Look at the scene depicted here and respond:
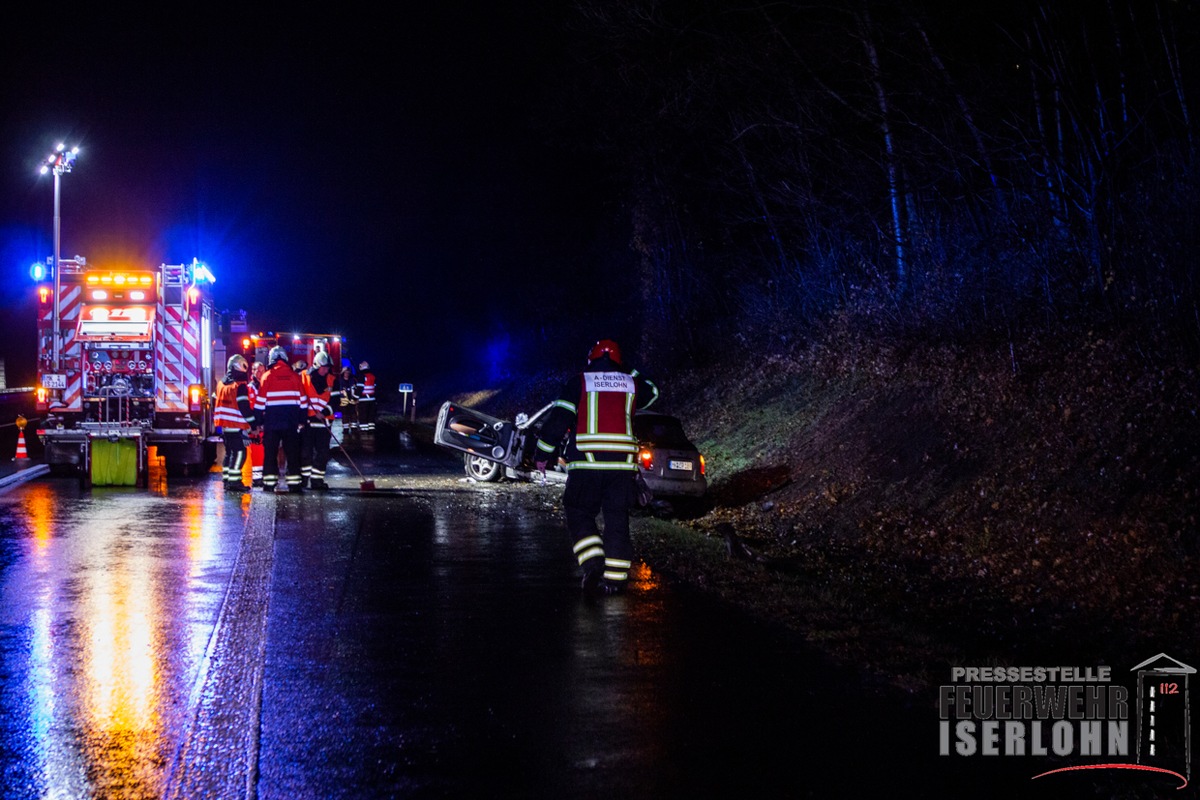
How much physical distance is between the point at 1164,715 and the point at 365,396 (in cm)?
2292

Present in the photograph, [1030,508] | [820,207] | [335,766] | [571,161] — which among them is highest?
[571,161]

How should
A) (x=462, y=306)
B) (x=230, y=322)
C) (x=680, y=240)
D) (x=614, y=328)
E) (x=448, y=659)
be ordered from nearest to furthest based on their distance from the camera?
1. (x=448, y=659)
2. (x=230, y=322)
3. (x=680, y=240)
4. (x=614, y=328)
5. (x=462, y=306)

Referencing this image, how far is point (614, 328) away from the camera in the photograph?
1629 inches

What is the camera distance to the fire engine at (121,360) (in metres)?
18.2

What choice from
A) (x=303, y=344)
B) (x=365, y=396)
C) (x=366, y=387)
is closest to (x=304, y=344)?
(x=303, y=344)

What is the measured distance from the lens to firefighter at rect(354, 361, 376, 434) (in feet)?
86.6

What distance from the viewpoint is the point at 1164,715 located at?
5.80 m

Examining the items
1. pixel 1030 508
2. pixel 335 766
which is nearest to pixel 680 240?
pixel 1030 508

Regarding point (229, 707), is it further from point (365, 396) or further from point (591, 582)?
point (365, 396)

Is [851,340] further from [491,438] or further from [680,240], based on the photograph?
[680,240]

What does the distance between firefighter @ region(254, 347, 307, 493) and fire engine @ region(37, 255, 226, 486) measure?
103 inches

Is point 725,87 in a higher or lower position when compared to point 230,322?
higher

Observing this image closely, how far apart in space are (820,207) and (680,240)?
8.88 m

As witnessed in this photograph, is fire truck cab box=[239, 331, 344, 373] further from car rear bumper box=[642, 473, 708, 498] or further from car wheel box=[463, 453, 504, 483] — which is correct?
car rear bumper box=[642, 473, 708, 498]
